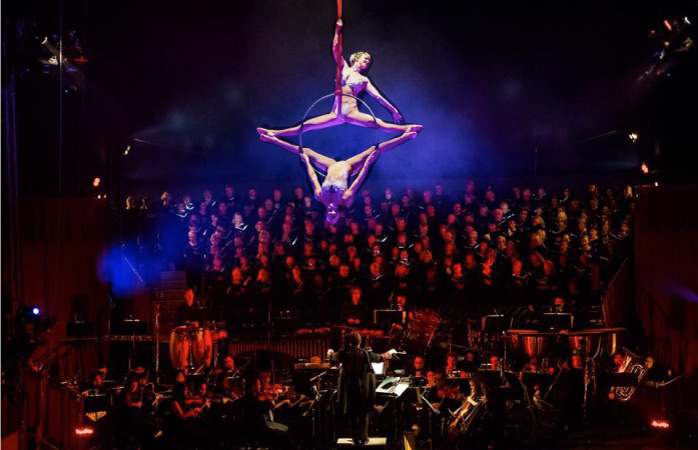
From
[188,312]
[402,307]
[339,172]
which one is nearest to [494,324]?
[402,307]

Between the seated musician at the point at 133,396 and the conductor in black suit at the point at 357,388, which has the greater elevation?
the conductor in black suit at the point at 357,388

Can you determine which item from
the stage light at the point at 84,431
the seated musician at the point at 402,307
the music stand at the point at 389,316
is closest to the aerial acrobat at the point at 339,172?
the seated musician at the point at 402,307

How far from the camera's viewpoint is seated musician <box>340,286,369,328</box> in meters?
14.1

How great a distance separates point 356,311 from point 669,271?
18.8 ft

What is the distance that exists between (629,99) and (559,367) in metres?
7.90

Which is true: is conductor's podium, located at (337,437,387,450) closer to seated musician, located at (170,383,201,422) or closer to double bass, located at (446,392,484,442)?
double bass, located at (446,392,484,442)

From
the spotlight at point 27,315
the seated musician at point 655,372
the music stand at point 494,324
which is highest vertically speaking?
the spotlight at point 27,315

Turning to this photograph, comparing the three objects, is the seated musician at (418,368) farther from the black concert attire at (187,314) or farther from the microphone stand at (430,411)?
the black concert attire at (187,314)

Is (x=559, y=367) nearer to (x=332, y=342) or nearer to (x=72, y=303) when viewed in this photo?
(x=332, y=342)

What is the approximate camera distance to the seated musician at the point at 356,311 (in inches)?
554

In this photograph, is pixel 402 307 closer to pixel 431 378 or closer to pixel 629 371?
pixel 431 378

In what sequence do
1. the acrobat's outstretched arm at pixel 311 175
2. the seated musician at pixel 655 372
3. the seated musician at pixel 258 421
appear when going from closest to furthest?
the seated musician at pixel 258 421 < the seated musician at pixel 655 372 < the acrobat's outstretched arm at pixel 311 175

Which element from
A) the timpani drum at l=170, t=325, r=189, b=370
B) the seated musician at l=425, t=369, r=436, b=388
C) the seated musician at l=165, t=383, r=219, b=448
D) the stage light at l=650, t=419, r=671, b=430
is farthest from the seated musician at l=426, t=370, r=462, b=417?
the timpani drum at l=170, t=325, r=189, b=370

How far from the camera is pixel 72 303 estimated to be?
14.8 m
